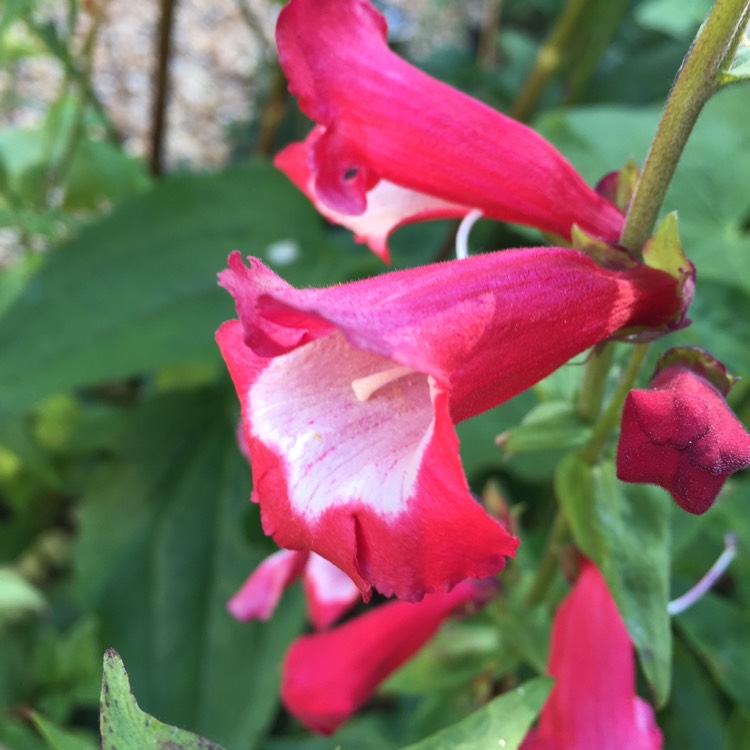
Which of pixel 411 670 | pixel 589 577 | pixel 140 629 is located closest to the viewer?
pixel 589 577

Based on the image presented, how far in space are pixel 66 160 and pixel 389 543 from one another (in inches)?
28.6

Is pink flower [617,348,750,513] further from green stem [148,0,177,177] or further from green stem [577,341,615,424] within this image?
green stem [148,0,177,177]

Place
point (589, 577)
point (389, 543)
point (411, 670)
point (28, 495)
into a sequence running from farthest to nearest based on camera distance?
point (28, 495), point (411, 670), point (589, 577), point (389, 543)

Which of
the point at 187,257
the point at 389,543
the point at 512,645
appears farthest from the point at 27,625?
the point at 389,543

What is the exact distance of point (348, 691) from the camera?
596mm

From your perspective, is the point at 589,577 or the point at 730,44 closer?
the point at 730,44

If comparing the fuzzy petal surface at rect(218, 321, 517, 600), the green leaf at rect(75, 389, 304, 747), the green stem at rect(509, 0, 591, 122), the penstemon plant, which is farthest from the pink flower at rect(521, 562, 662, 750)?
the green stem at rect(509, 0, 591, 122)

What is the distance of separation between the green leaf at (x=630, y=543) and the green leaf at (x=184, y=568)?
18.1 inches

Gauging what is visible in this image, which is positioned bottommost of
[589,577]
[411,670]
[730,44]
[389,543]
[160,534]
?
[160,534]

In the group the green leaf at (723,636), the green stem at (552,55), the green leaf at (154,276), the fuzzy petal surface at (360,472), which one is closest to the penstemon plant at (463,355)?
the fuzzy petal surface at (360,472)

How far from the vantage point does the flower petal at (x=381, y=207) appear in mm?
476

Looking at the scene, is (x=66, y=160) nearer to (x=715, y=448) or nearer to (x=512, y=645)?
(x=512, y=645)

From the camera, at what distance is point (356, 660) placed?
60cm

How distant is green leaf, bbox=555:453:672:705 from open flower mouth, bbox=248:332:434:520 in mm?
161
